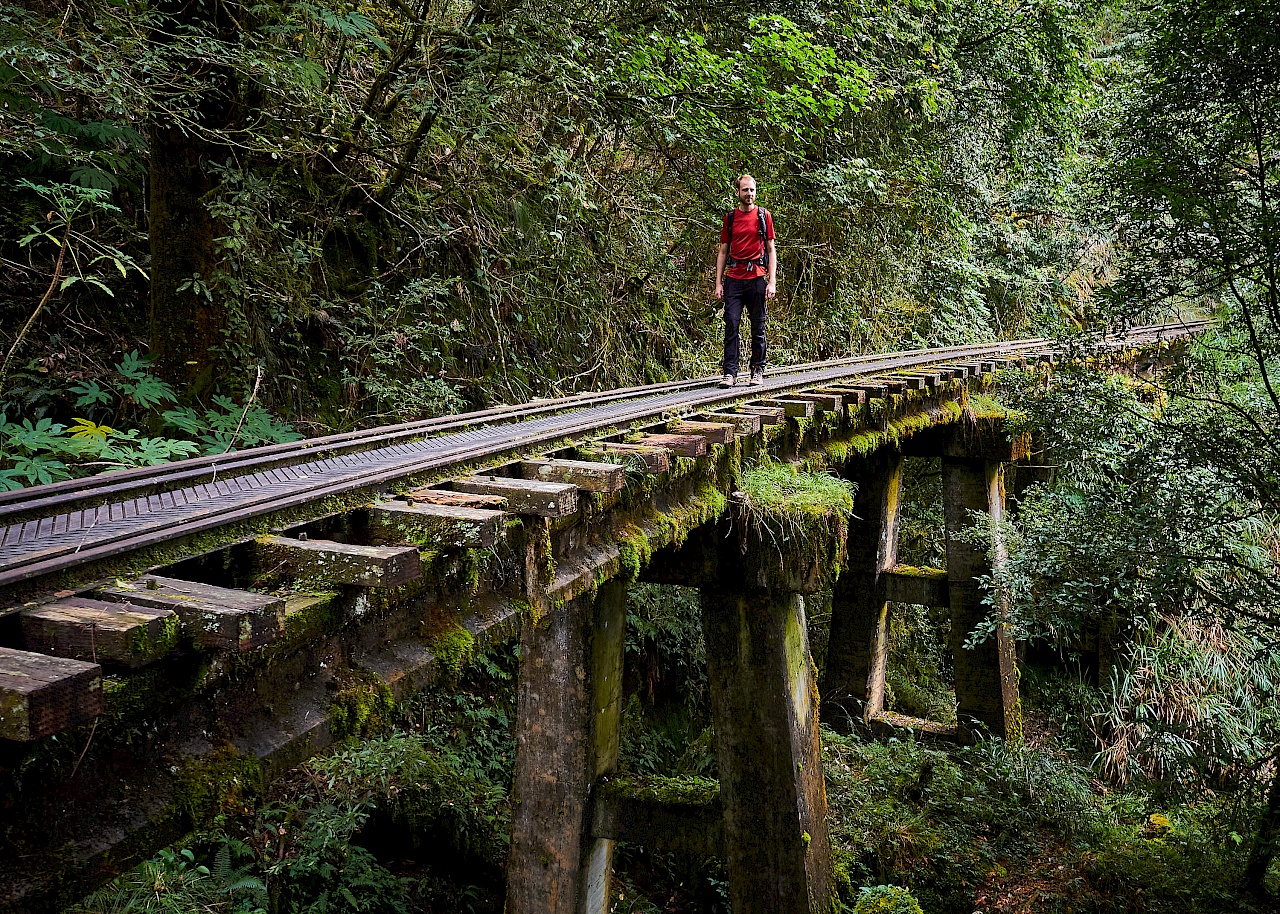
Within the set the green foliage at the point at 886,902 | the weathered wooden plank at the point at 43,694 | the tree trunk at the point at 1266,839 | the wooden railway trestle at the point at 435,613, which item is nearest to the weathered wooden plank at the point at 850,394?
the wooden railway trestle at the point at 435,613

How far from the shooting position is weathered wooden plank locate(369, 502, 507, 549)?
2.00 metres

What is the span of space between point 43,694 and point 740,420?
3.30 meters

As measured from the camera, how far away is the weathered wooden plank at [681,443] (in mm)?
3309

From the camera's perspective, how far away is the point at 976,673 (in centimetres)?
802

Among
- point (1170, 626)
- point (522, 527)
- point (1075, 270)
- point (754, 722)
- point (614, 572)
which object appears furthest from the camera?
point (1075, 270)

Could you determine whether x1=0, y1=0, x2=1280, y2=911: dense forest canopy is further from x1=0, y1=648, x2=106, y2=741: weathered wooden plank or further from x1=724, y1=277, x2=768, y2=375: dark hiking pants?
x1=0, y1=648, x2=106, y2=741: weathered wooden plank

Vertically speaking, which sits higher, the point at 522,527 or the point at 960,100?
the point at 960,100

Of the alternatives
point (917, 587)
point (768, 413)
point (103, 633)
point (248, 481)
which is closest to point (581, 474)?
point (248, 481)

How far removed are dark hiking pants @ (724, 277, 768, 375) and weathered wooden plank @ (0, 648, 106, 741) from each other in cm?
478

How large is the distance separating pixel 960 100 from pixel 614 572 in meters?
10.5

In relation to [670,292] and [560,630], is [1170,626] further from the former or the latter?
[560,630]

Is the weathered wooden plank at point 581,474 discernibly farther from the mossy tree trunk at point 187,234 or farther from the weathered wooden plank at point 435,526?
the mossy tree trunk at point 187,234

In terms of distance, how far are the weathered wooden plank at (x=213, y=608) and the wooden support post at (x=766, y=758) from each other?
319 cm

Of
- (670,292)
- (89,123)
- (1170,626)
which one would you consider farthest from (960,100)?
(89,123)
